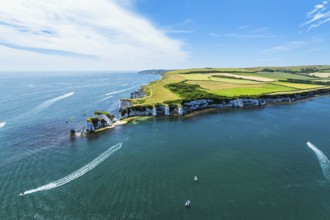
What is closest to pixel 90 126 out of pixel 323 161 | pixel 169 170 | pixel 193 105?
pixel 169 170

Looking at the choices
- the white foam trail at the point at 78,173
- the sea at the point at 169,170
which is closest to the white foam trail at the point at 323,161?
the sea at the point at 169,170

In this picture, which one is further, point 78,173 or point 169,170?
point 169,170

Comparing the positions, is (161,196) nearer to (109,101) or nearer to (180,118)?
(180,118)

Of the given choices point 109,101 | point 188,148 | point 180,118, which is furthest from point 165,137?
point 109,101

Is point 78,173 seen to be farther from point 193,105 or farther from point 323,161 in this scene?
point 193,105

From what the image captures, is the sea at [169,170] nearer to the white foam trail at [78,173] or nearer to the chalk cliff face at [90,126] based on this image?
the white foam trail at [78,173]

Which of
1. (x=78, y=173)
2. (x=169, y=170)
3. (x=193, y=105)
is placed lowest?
(x=78, y=173)
